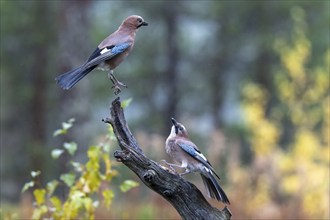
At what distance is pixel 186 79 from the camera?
26453mm

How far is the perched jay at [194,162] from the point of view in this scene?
5.33 metres

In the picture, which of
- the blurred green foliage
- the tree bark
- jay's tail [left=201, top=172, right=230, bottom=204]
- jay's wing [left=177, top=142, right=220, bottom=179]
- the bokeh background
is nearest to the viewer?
the tree bark

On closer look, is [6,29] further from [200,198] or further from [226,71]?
[200,198]

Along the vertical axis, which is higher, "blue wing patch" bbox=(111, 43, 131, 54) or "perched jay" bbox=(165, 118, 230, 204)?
"blue wing patch" bbox=(111, 43, 131, 54)

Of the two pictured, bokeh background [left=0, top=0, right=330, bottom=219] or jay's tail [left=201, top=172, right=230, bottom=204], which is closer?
jay's tail [left=201, top=172, right=230, bottom=204]

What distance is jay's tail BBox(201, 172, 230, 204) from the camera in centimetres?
528

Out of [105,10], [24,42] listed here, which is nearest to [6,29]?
[24,42]

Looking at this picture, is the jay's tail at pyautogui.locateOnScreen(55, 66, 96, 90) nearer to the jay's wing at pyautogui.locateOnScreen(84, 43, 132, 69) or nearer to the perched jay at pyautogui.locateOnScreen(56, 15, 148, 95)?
the perched jay at pyautogui.locateOnScreen(56, 15, 148, 95)

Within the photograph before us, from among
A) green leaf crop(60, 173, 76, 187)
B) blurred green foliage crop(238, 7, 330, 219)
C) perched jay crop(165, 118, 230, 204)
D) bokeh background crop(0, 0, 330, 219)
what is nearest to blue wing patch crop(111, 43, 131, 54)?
perched jay crop(165, 118, 230, 204)

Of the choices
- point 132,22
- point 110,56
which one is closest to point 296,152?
point 132,22

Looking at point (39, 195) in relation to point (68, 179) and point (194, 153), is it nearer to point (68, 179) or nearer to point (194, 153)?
point (68, 179)

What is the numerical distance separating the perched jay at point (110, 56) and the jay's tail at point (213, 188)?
826 mm

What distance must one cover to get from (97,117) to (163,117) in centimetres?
245

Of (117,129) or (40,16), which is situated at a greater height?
(40,16)
